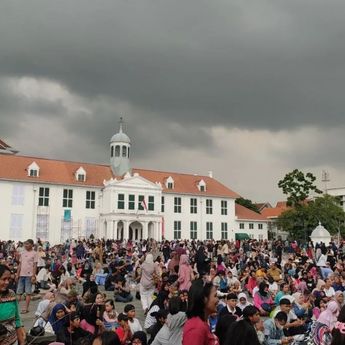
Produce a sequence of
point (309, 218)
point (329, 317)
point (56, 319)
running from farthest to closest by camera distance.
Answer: point (309, 218) < point (56, 319) < point (329, 317)

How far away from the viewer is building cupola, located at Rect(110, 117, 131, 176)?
59031 mm

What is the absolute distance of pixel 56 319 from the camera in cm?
866

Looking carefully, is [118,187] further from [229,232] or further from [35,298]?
[35,298]

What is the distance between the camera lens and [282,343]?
8906 mm

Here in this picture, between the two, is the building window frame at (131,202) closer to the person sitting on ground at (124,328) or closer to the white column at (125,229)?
the white column at (125,229)

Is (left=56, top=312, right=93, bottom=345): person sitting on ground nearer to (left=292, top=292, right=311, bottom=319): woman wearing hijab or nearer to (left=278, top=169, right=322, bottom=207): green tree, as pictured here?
(left=292, top=292, right=311, bottom=319): woman wearing hijab

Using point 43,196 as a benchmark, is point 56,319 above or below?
below

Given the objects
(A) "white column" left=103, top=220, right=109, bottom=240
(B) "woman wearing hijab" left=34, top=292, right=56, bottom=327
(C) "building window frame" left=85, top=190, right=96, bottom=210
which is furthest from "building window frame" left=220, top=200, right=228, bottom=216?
(B) "woman wearing hijab" left=34, top=292, right=56, bottom=327

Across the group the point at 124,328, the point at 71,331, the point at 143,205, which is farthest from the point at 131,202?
the point at 71,331

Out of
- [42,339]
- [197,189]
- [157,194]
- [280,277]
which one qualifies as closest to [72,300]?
[42,339]

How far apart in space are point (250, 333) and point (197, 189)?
57.7m

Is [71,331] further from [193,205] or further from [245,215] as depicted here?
[245,215]

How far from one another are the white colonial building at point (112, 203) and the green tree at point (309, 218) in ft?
21.0

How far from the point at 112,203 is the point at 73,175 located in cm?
634
